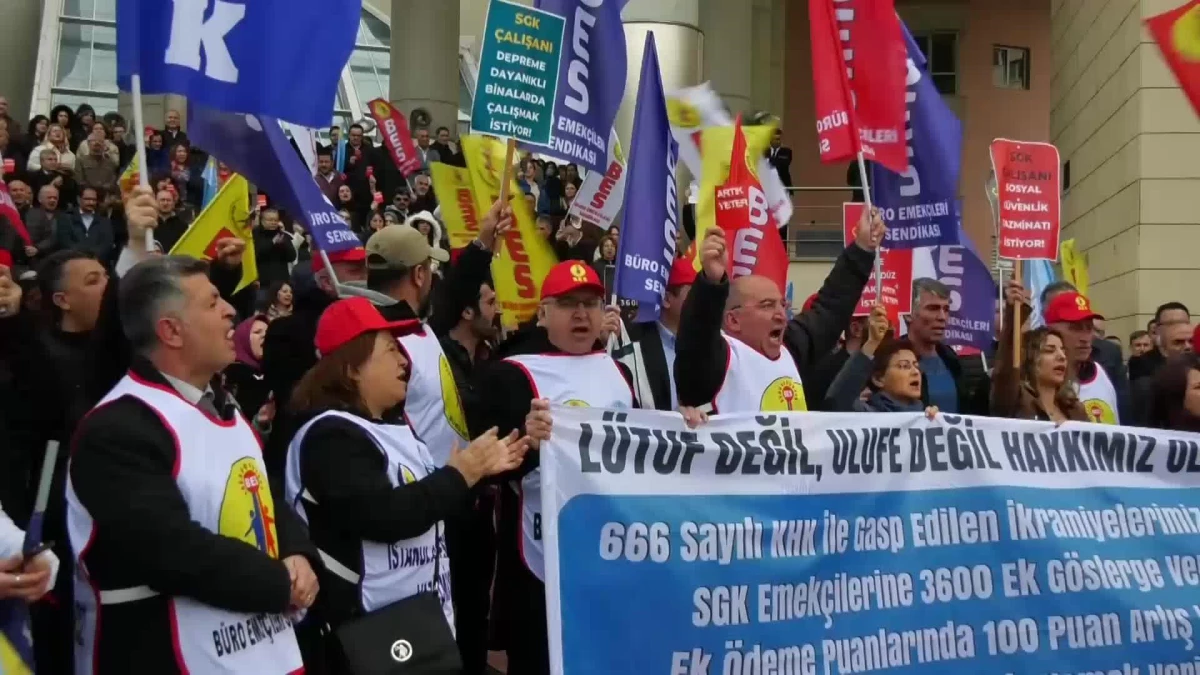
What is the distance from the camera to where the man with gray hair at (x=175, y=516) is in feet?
11.7

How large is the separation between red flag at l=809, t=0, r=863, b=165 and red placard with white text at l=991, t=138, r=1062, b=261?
1709 millimetres

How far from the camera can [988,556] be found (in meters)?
5.52

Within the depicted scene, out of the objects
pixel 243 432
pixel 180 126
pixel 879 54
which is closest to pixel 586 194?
pixel 879 54

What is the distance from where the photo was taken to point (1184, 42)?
8.12 metres

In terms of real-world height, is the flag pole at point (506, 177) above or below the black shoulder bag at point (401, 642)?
above

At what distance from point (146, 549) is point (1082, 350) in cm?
532

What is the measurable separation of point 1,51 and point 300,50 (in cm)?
2311

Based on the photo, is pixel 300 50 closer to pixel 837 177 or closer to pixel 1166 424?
pixel 1166 424

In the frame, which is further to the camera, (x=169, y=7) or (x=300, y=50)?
(x=300, y=50)

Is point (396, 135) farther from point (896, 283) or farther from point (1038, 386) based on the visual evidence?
point (1038, 386)

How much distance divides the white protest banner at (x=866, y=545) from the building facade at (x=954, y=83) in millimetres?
10389

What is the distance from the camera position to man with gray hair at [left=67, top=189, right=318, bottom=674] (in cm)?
357

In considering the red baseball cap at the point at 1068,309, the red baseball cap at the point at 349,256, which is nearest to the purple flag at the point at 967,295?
the red baseball cap at the point at 1068,309

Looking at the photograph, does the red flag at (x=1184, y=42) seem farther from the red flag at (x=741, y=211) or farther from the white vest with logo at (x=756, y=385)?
the white vest with logo at (x=756, y=385)
